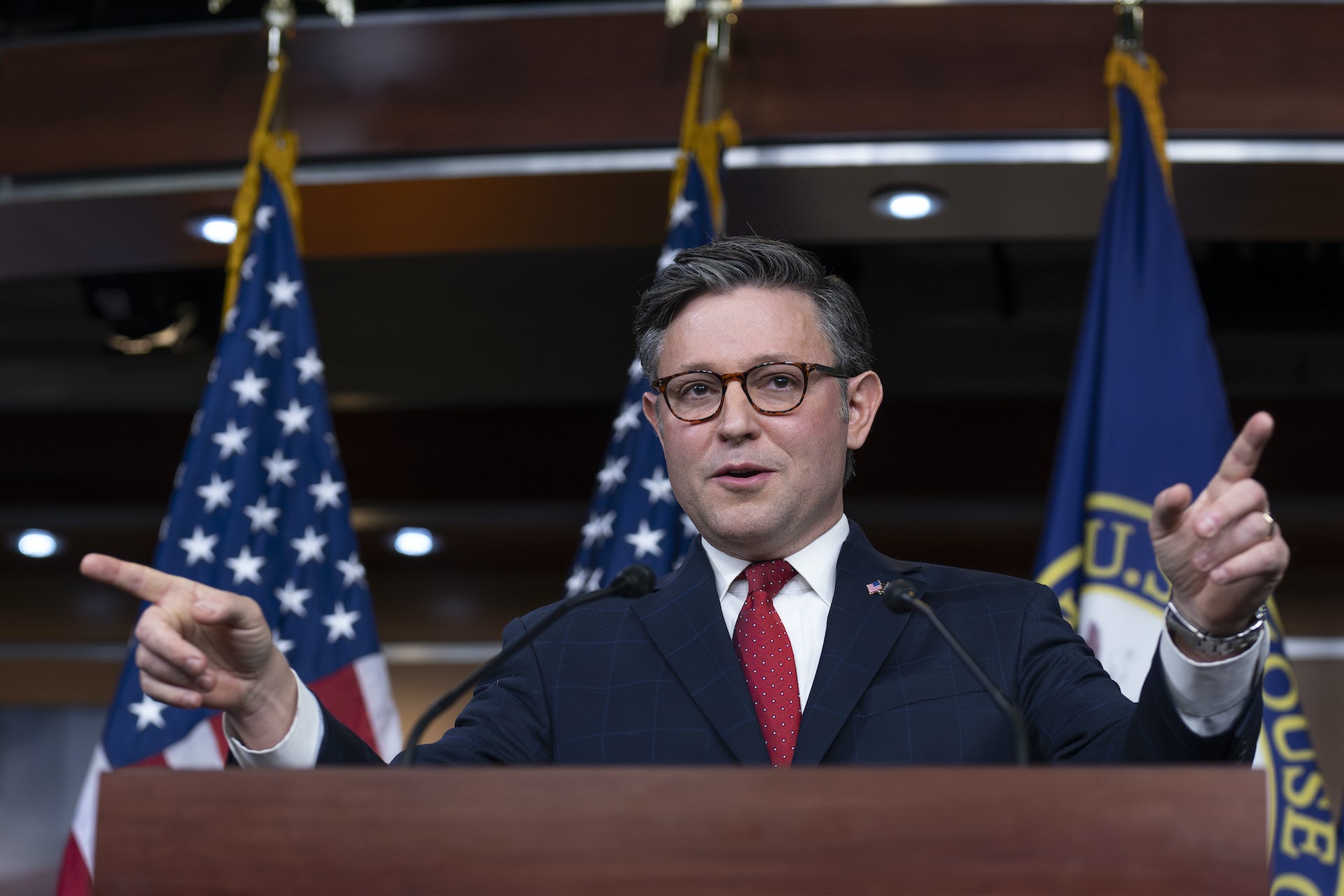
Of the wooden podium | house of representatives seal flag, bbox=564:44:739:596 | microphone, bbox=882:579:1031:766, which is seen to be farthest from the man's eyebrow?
house of representatives seal flag, bbox=564:44:739:596

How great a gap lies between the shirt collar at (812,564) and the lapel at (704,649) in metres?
0.02

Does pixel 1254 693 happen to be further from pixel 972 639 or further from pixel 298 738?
pixel 298 738

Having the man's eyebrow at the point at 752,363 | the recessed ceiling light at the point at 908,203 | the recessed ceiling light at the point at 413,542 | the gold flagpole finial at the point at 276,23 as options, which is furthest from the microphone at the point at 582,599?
the recessed ceiling light at the point at 413,542

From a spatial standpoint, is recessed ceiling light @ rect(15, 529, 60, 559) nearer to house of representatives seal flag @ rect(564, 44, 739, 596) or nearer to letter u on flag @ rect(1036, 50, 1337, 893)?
house of representatives seal flag @ rect(564, 44, 739, 596)

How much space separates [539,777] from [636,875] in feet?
0.33

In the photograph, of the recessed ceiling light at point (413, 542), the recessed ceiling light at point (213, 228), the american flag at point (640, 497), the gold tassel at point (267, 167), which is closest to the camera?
the american flag at point (640, 497)

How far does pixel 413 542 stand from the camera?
5.39 m

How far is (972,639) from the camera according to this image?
5.32 feet

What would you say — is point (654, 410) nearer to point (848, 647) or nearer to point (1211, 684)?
point (848, 647)

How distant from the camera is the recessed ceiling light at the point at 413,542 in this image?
5363mm

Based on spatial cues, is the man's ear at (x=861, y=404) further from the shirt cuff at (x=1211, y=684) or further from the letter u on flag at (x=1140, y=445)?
the letter u on flag at (x=1140, y=445)

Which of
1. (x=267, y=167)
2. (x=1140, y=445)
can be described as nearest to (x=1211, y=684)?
(x=1140, y=445)

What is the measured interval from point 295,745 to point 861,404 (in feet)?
3.29

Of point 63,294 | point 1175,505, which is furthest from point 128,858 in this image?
point 63,294
